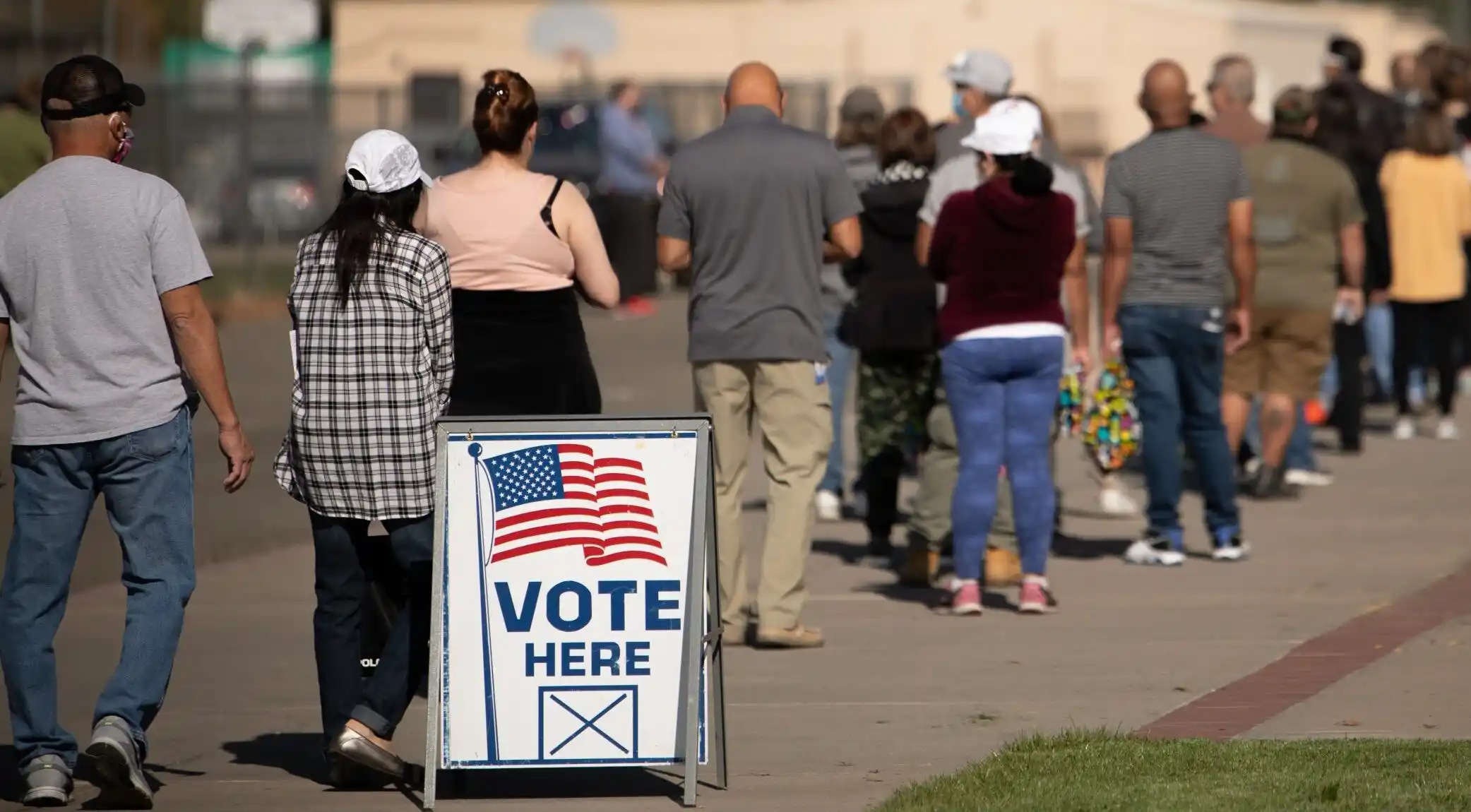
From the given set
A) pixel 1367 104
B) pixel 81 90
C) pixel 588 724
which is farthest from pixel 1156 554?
pixel 1367 104

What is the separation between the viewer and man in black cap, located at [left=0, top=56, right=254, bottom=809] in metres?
6.82

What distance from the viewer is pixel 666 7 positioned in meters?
47.8

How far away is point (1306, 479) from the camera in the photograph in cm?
1416

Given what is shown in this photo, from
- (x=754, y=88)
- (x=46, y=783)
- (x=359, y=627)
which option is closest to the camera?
(x=46, y=783)

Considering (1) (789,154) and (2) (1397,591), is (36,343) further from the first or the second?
(2) (1397,591)

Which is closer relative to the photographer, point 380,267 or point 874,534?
point 380,267

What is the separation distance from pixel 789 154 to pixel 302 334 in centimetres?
262

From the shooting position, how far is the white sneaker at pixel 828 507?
518 inches

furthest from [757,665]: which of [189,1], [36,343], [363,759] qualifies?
[189,1]

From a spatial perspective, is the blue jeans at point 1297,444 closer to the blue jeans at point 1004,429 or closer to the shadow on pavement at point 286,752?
the blue jeans at point 1004,429

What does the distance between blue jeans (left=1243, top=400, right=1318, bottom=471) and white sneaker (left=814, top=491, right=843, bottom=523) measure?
2418 mm

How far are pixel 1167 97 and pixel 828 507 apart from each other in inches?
125

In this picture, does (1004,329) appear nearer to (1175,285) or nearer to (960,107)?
(1175,285)

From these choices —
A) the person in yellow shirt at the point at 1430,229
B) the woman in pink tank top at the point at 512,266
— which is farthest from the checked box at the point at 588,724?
the person in yellow shirt at the point at 1430,229
